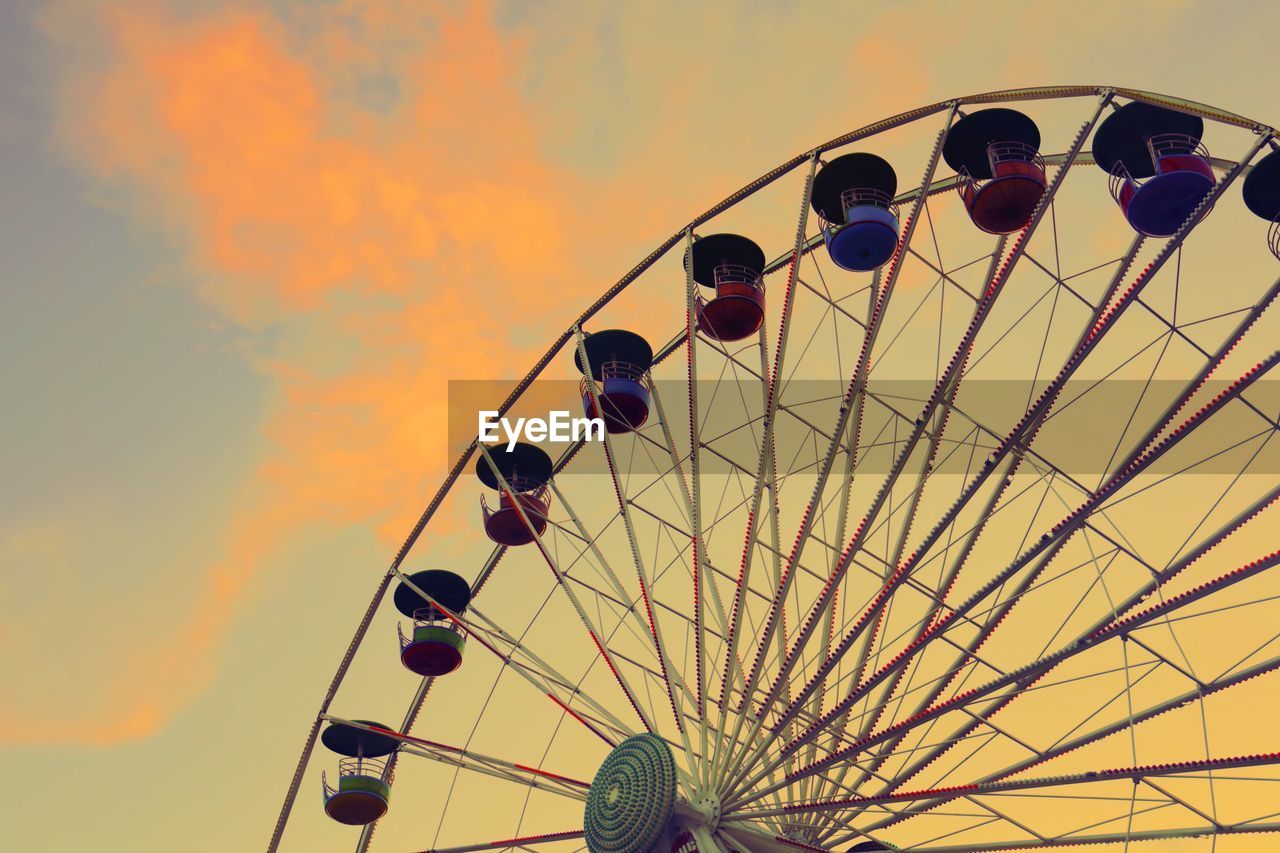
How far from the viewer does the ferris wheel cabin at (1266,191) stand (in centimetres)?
1450

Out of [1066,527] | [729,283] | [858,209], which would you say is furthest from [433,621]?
[1066,527]

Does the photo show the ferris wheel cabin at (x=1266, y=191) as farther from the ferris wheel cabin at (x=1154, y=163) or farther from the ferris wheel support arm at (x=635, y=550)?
the ferris wheel support arm at (x=635, y=550)

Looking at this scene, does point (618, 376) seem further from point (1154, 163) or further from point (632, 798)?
point (1154, 163)

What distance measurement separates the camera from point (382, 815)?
72.2 ft

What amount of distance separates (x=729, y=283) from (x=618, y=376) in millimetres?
2565

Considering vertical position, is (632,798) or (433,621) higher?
(433,621)

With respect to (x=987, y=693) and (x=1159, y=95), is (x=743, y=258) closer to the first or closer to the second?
(x=1159, y=95)

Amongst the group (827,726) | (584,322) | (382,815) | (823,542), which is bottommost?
(382,815)

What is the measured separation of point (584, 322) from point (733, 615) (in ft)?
21.1

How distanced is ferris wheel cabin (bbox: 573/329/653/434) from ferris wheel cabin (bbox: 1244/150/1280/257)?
31.5ft

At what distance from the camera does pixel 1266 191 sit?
48.4ft

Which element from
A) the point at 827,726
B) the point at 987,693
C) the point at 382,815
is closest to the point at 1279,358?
the point at 987,693

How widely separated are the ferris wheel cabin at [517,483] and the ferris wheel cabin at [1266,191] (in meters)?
12.0

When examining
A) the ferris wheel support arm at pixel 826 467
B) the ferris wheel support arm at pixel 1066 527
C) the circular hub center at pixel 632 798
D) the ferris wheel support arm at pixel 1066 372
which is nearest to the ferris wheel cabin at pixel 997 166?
the ferris wheel support arm at pixel 826 467
